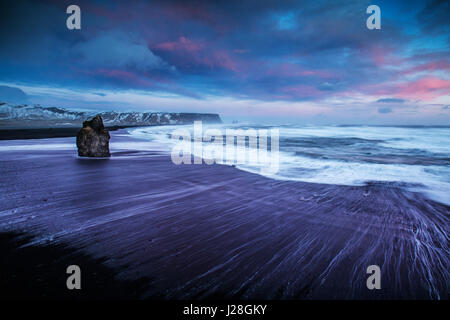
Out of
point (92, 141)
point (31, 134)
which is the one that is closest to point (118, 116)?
point (31, 134)

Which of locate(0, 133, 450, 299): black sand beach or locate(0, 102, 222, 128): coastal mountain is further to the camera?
locate(0, 102, 222, 128): coastal mountain

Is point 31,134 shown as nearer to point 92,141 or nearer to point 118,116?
point 92,141

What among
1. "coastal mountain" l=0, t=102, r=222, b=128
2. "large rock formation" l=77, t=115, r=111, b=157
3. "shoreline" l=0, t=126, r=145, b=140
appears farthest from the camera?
"coastal mountain" l=0, t=102, r=222, b=128

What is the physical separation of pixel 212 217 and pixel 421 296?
7.65 ft

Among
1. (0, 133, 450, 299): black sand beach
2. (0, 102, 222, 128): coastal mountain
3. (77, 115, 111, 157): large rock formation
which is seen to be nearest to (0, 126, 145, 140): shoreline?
(77, 115, 111, 157): large rock formation

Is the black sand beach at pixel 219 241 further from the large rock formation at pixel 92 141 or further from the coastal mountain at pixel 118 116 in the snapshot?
the coastal mountain at pixel 118 116

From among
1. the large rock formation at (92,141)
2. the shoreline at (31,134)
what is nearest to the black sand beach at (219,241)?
the large rock formation at (92,141)

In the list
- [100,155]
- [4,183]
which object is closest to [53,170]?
[4,183]

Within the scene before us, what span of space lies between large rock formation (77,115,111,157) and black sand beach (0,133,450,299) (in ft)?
13.1

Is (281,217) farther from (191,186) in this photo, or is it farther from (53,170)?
(53,170)

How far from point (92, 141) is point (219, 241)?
319 inches

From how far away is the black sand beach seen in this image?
1.76 metres

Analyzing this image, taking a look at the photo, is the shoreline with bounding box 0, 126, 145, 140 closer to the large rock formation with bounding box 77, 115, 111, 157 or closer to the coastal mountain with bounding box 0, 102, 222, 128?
the large rock formation with bounding box 77, 115, 111, 157

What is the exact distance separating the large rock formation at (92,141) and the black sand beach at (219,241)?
4000 mm
